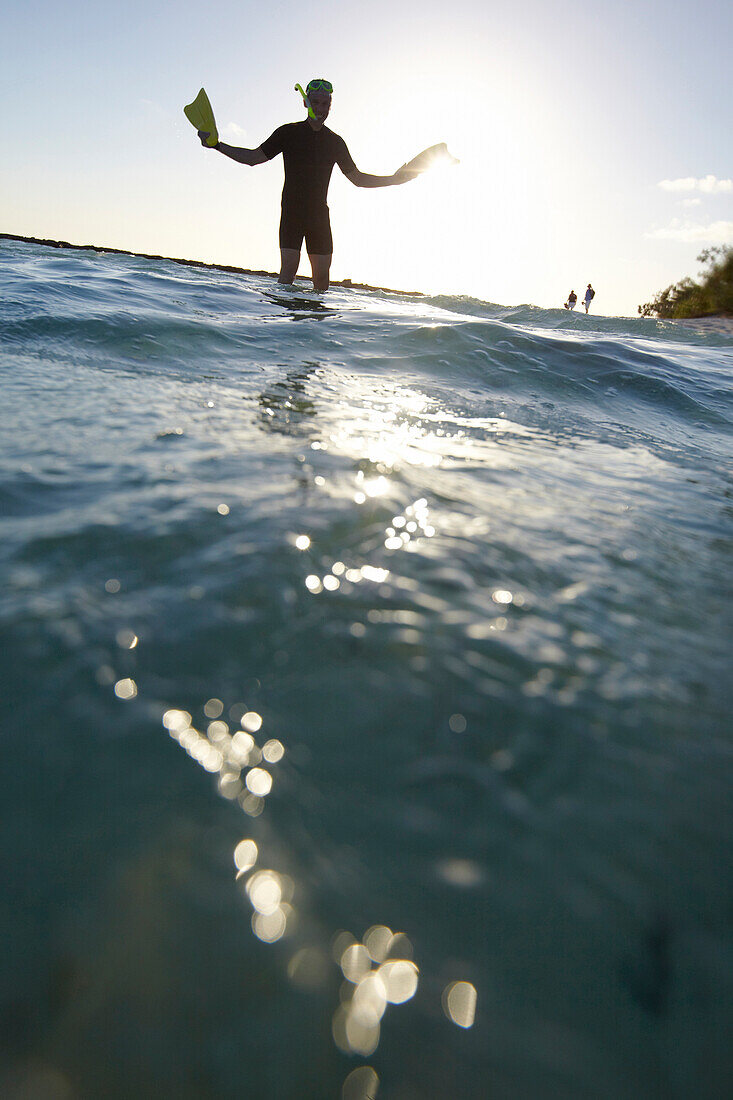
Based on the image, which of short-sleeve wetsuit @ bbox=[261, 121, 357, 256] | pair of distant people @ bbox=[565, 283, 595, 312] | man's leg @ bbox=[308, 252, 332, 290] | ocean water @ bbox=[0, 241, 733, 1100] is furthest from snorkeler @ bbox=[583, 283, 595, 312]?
ocean water @ bbox=[0, 241, 733, 1100]

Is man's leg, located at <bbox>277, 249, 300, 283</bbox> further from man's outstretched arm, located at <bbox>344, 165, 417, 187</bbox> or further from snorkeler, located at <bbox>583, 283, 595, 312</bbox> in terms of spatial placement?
snorkeler, located at <bbox>583, 283, 595, 312</bbox>

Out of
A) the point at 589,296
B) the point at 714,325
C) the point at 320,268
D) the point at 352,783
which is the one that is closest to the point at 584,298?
the point at 589,296

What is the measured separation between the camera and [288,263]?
7656mm

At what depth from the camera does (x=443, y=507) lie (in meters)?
1.99

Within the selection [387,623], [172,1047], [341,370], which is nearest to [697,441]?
[341,370]

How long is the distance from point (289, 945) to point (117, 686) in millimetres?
579

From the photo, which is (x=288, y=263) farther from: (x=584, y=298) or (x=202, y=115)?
(x=584, y=298)

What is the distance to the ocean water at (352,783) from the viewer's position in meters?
0.70

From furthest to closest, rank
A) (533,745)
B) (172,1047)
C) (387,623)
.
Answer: (387,623)
(533,745)
(172,1047)

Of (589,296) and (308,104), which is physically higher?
(308,104)

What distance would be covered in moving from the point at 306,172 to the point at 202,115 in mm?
1227

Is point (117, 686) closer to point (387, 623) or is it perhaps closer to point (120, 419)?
point (387, 623)

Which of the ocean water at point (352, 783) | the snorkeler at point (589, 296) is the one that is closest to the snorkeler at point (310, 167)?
the ocean water at point (352, 783)

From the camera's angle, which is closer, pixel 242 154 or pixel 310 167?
pixel 242 154
